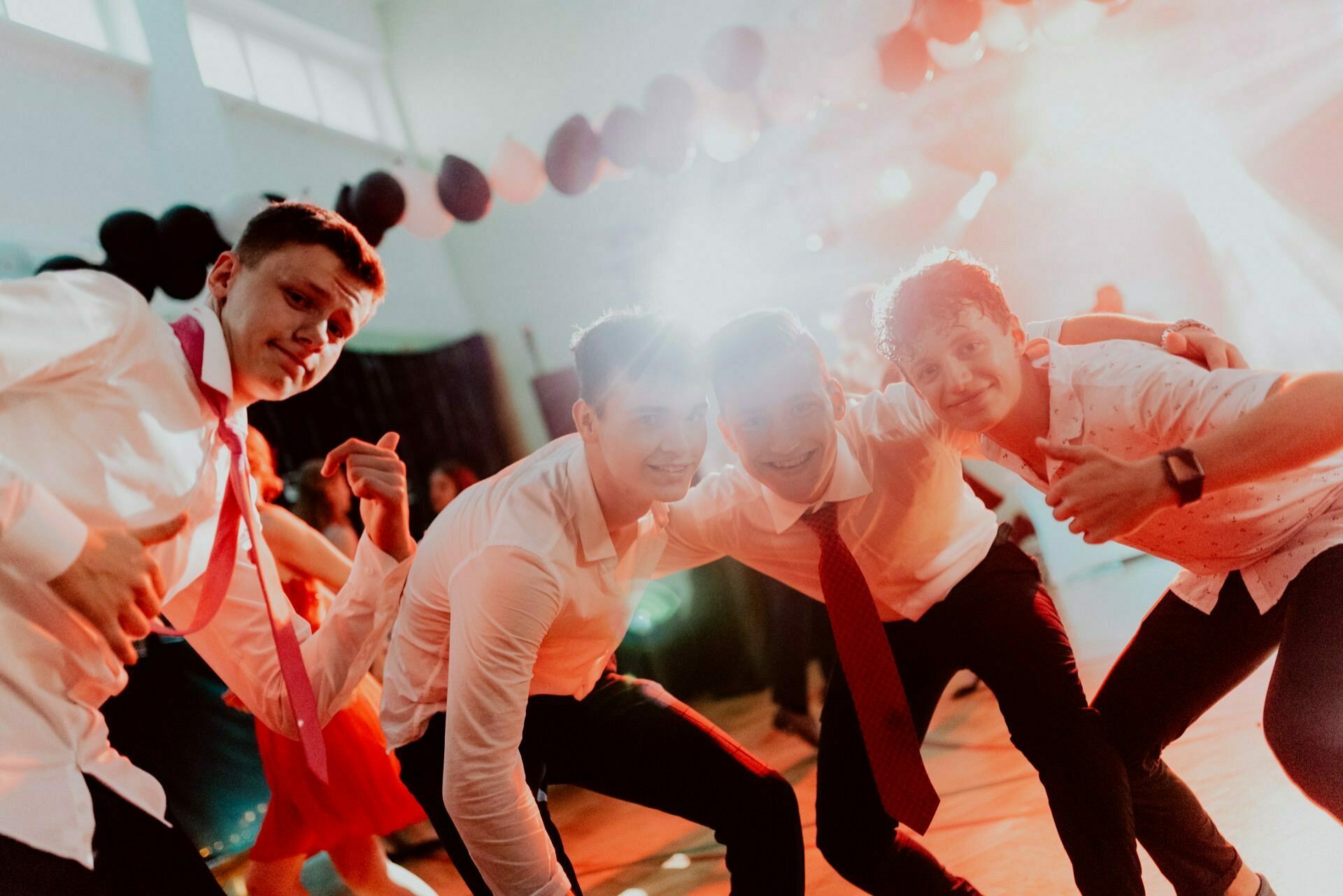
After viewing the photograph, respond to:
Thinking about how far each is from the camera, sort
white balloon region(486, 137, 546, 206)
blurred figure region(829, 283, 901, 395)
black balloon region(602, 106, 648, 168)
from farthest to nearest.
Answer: white balloon region(486, 137, 546, 206)
black balloon region(602, 106, 648, 168)
blurred figure region(829, 283, 901, 395)

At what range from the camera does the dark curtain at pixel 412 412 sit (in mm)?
3828

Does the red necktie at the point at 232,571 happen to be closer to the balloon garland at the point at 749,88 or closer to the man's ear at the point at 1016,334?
the man's ear at the point at 1016,334

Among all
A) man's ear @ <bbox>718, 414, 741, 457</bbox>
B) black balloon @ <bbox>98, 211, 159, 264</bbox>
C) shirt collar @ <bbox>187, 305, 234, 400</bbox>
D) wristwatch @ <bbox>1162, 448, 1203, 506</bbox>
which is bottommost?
wristwatch @ <bbox>1162, 448, 1203, 506</bbox>

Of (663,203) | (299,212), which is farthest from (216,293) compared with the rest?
(663,203)

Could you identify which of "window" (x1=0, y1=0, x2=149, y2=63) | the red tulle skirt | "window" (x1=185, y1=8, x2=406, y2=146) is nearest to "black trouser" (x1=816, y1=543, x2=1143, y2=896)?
the red tulle skirt

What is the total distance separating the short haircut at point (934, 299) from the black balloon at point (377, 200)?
5.62ft

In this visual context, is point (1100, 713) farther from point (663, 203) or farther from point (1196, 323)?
point (663, 203)

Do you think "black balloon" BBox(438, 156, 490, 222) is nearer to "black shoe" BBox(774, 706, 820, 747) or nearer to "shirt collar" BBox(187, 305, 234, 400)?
"shirt collar" BBox(187, 305, 234, 400)

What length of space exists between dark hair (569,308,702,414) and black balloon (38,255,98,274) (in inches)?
61.5

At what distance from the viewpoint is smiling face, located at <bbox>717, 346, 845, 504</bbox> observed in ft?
4.76

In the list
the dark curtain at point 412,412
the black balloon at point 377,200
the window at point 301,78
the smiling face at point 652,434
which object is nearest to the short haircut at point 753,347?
the smiling face at point 652,434

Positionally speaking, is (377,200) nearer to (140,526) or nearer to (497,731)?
(140,526)

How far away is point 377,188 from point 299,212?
136cm

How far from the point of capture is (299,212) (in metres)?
1.33
